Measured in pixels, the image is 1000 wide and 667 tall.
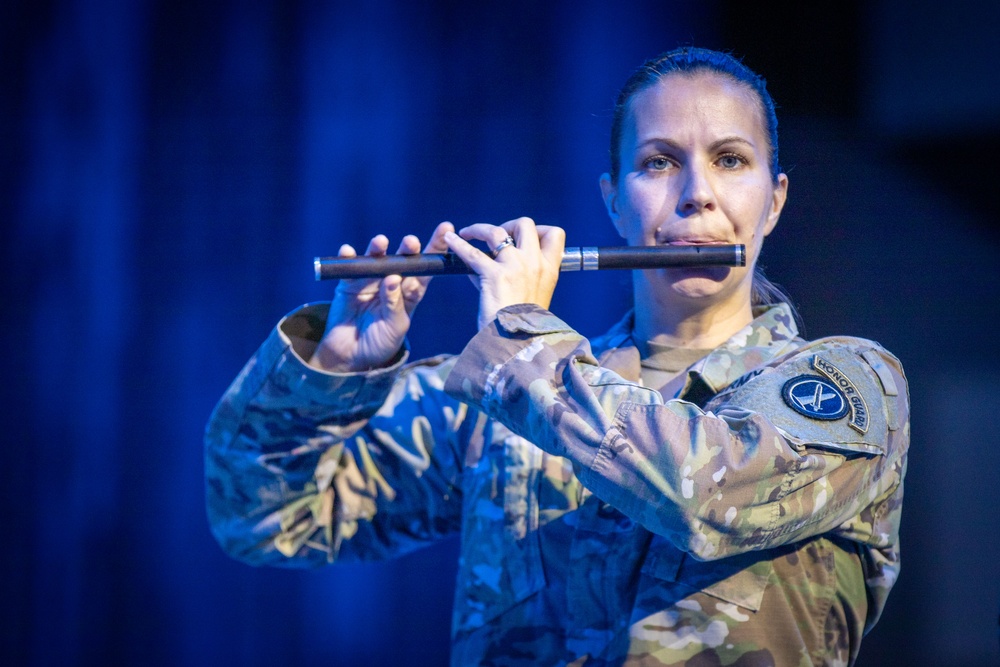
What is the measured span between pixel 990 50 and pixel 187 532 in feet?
6.62

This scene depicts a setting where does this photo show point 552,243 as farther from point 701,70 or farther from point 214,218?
point 214,218

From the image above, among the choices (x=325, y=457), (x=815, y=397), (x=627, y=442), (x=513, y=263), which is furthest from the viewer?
(x=325, y=457)

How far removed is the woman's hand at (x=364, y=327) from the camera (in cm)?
157

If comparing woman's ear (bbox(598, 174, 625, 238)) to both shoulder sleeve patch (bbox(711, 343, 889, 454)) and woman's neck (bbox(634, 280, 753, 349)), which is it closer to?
woman's neck (bbox(634, 280, 753, 349))

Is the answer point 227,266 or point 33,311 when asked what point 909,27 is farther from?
point 33,311

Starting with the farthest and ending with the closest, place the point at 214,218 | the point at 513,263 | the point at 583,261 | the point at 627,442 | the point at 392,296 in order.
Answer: the point at 214,218 < the point at 392,296 < the point at 583,261 < the point at 513,263 < the point at 627,442

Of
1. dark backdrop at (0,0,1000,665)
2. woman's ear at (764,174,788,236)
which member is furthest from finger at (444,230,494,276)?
dark backdrop at (0,0,1000,665)

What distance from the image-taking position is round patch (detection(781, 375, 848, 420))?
4.04 ft

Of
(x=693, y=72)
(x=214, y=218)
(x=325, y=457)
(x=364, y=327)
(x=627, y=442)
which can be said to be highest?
(x=693, y=72)

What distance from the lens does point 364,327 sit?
1577 mm

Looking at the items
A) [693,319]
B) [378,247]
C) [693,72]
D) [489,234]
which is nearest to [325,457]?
[378,247]

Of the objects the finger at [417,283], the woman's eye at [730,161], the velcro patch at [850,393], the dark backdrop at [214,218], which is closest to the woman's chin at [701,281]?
the woman's eye at [730,161]

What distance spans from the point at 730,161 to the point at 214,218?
4.15 feet

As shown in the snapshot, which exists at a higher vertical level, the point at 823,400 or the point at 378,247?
the point at 378,247
